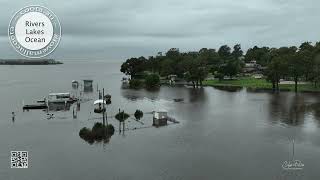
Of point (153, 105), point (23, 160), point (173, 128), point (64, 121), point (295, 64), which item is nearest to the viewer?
point (23, 160)

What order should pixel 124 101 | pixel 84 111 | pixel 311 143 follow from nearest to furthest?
pixel 311 143
pixel 84 111
pixel 124 101

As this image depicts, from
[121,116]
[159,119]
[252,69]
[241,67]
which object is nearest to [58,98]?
[121,116]

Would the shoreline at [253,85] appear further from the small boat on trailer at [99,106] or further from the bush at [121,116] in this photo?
the bush at [121,116]

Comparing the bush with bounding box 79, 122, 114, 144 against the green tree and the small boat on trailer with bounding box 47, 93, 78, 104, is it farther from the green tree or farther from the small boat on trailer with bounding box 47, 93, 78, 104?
the green tree

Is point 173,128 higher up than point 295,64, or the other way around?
point 295,64

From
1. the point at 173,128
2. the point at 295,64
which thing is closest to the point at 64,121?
the point at 173,128

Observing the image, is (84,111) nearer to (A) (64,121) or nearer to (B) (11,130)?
(A) (64,121)

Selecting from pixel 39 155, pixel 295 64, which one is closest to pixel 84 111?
pixel 39 155

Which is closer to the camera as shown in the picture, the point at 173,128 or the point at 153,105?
the point at 173,128
